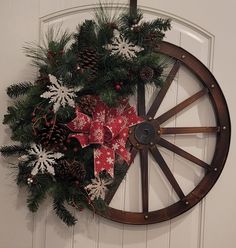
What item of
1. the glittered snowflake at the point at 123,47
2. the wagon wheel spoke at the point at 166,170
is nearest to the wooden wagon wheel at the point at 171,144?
the wagon wheel spoke at the point at 166,170

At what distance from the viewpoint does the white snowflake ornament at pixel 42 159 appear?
803 millimetres

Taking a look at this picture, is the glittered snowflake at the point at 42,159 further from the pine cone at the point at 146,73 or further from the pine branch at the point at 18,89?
the pine cone at the point at 146,73

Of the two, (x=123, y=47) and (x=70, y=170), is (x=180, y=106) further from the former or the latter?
(x=70, y=170)

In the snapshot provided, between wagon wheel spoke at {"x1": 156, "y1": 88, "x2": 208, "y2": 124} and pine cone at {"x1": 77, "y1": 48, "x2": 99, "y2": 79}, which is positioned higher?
pine cone at {"x1": 77, "y1": 48, "x2": 99, "y2": 79}

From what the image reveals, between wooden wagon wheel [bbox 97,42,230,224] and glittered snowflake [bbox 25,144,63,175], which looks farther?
wooden wagon wheel [bbox 97,42,230,224]

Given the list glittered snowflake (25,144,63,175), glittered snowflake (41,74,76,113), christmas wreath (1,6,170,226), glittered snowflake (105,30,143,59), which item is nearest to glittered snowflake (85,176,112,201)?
christmas wreath (1,6,170,226)

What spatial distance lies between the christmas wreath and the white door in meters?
0.09

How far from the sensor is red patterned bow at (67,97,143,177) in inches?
32.1

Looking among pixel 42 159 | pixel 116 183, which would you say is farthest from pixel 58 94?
pixel 116 183

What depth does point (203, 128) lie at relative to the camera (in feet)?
3.06

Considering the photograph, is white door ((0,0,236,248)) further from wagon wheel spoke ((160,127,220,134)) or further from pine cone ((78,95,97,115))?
pine cone ((78,95,97,115))

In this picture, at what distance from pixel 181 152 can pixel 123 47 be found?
35 centimetres

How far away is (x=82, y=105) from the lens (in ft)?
2.65

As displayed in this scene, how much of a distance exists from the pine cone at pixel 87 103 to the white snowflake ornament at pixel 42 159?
5.4 inches
